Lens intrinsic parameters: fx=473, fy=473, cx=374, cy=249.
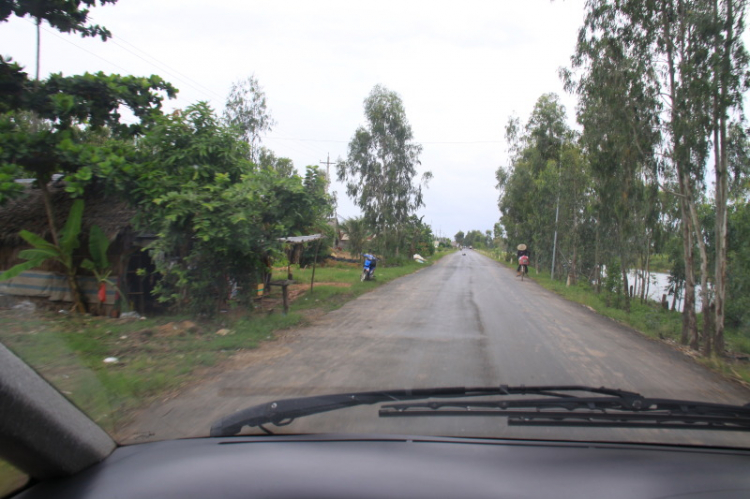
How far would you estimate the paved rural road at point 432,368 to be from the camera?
358cm

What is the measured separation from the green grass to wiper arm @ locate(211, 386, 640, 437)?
5.46 feet

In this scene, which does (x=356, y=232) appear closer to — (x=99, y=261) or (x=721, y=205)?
(x=99, y=261)

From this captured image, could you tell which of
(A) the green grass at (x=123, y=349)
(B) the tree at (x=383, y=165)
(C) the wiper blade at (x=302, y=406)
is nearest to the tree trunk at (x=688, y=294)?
(A) the green grass at (x=123, y=349)

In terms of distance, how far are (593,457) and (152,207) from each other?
29.5 ft

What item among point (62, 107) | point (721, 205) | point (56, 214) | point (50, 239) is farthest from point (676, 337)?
point (50, 239)

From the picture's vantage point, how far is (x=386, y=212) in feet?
115

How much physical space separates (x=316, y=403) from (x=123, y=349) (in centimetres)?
533

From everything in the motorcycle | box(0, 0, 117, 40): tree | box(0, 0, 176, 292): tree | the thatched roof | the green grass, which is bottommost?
the green grass

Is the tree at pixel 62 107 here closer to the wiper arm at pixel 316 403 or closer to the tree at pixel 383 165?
the wiper arm at pixel 316 403

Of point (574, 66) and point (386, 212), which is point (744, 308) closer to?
point (574, 66)

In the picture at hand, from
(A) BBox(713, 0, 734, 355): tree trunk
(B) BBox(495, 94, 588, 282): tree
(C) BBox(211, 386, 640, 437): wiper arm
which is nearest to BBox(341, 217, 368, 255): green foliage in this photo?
(B) BBox(495, 94, 588, 282): tree

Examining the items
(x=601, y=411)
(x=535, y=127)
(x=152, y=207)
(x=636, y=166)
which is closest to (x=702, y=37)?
(x=636, y=166)

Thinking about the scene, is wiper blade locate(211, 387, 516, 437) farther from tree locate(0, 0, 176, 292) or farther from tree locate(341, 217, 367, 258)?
tree locate(341, 217, 367, 258)

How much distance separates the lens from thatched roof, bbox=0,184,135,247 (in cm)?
1027
